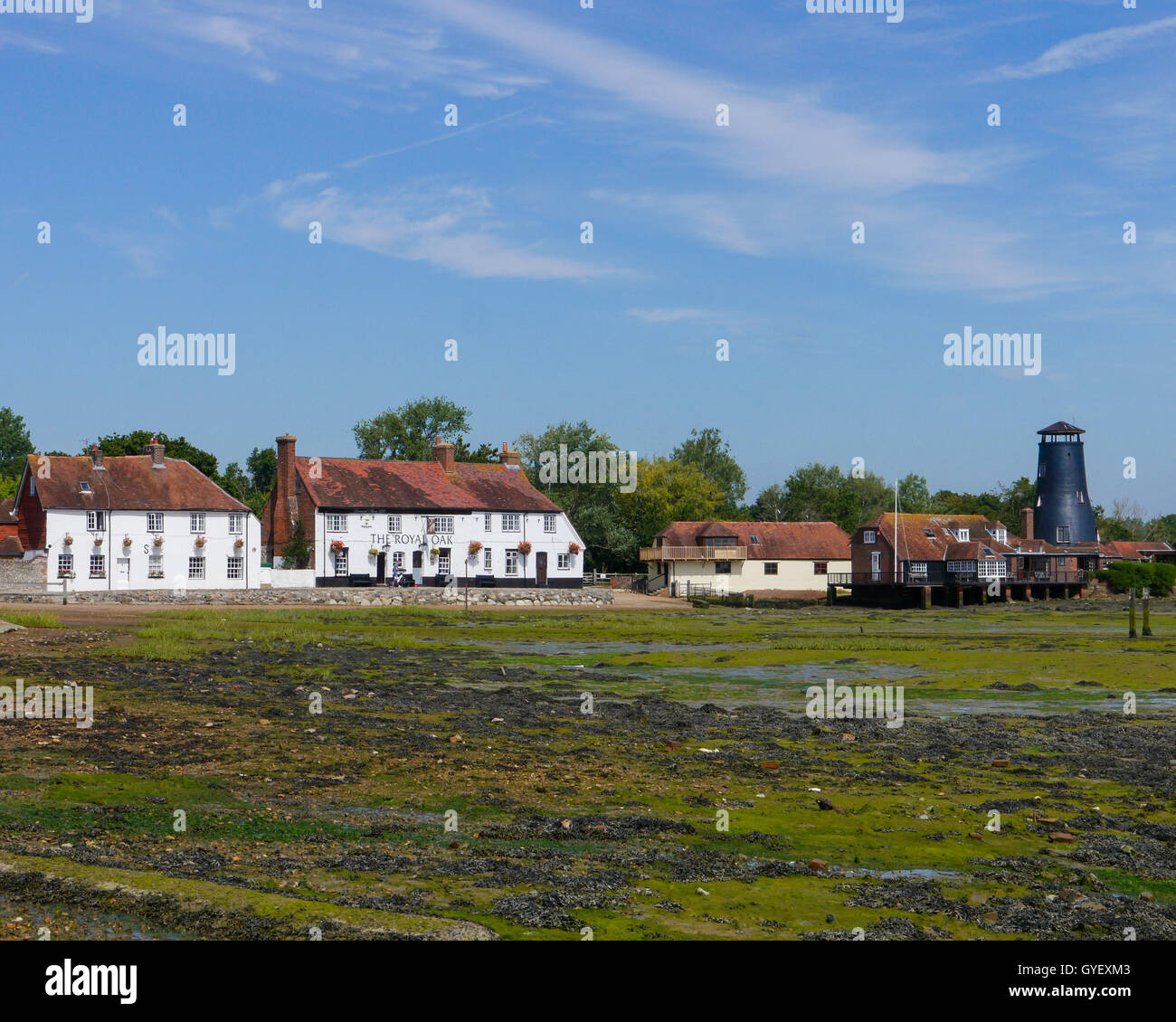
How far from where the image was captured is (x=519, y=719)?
23703mm

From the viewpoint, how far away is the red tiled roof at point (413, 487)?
7994 cm

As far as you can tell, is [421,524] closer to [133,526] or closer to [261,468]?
[133,526]

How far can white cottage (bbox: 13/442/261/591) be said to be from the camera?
6912cm

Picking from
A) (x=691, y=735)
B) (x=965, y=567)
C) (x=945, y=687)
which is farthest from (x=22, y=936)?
(x=965, y=567)

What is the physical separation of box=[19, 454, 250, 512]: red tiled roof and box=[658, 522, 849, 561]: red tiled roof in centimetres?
3852

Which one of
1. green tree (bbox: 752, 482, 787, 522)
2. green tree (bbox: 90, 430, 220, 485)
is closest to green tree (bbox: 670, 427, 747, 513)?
green tree (bbox: 752, 482, 787, 522)

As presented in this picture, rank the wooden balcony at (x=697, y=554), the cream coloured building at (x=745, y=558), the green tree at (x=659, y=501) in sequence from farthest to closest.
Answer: the green tree at (x=659, y=501) → the cream coloured building at (x=745, y=558) → the wooden balcony at (x=697, y=554)

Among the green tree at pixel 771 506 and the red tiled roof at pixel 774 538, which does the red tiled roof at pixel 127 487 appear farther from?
the green tree at pixel 771 506

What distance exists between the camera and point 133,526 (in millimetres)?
71438

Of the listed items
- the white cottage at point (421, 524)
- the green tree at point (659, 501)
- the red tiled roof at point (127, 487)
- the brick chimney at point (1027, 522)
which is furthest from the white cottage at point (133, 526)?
the brick chimney at point (1027, 522)

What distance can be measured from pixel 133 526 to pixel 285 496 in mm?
11405

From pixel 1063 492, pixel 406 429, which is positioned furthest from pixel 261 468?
pixel 1063 492

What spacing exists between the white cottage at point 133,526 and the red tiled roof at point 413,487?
244 inches
